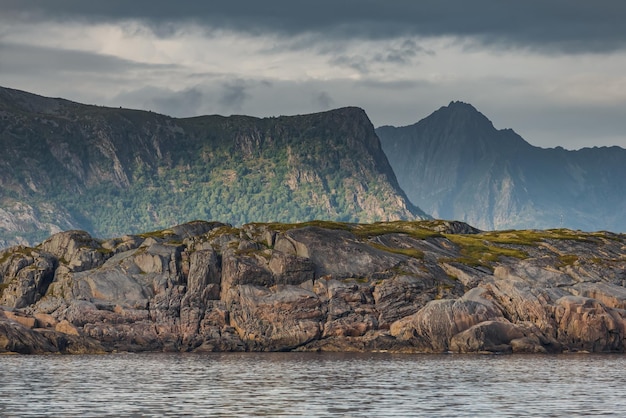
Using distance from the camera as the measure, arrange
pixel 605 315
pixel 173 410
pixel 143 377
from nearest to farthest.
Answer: pixel 173 410 < pixel 143 377 < pixel 605 315

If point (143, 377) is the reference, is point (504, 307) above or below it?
above

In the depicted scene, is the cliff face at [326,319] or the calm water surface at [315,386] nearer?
the calm water surface at [315,386]

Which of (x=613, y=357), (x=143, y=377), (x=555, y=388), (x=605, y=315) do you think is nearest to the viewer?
(x=555, y=388)

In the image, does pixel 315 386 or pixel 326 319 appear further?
pixel 326 319

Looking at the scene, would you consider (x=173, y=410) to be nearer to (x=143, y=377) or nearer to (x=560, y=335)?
(x=143, y=377)

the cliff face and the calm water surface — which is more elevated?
the cliff face

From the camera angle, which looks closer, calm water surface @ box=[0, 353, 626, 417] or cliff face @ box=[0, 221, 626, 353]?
calm water surface @ box=[0, 353, 626, 417]

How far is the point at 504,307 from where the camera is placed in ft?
620

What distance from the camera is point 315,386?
118250 mm

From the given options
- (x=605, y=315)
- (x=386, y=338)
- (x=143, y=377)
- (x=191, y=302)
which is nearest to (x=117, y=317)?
(x=191, y=302)

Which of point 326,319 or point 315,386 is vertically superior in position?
point 326,319

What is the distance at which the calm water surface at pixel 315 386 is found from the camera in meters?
95.4

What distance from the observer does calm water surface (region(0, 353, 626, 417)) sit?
95375 mm

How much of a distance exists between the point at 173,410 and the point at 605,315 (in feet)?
353
